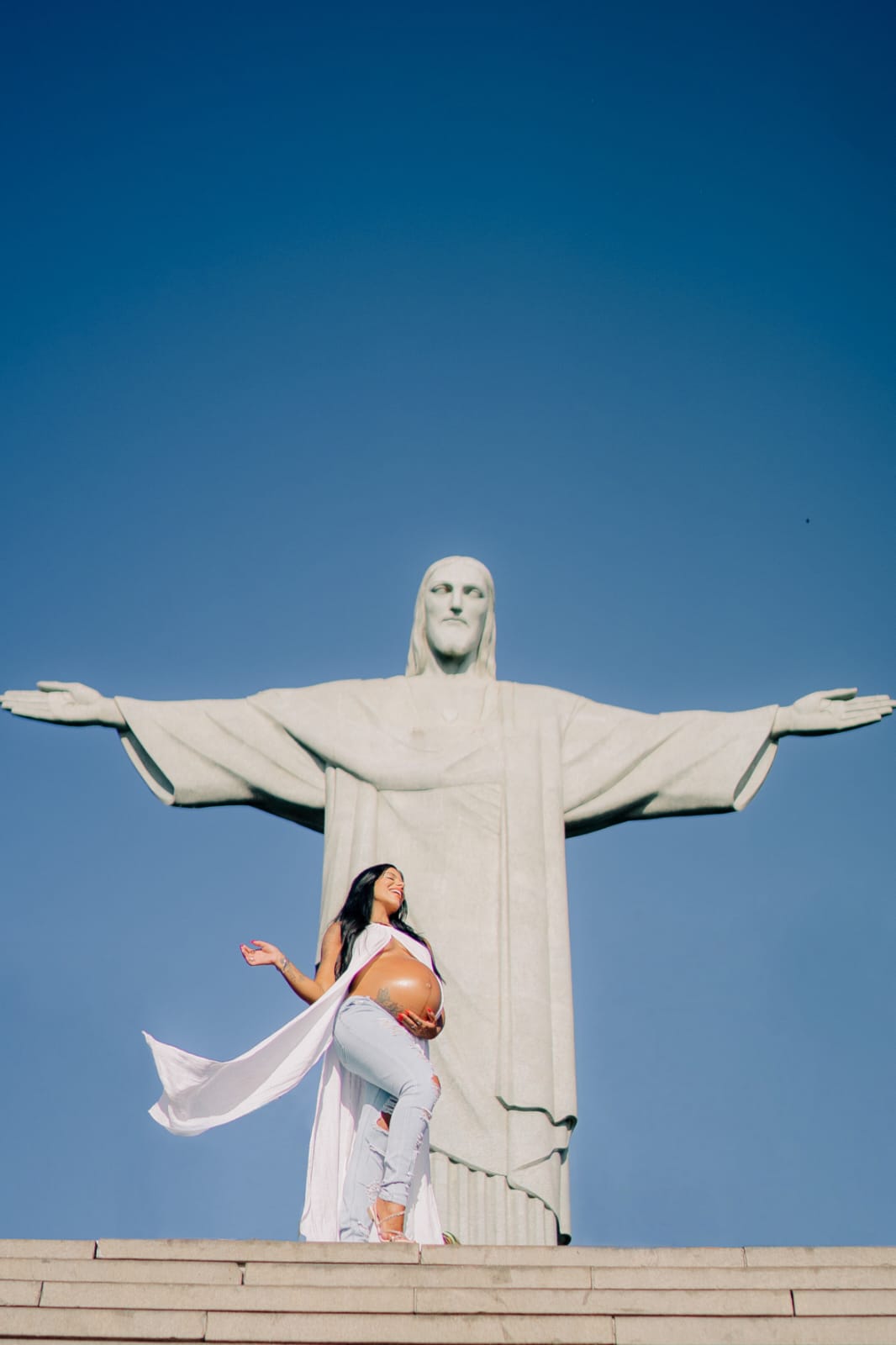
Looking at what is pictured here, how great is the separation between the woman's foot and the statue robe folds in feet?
6.16

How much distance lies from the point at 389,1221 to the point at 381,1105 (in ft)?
2.00

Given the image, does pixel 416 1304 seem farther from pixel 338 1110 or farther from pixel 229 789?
pixel 229 789

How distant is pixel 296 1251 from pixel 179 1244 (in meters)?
0.46

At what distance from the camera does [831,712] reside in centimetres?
1188

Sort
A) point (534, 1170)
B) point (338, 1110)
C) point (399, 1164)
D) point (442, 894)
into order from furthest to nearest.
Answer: point (442, 894) < point (534, 1170) < point (338, 1110) < point (399, 1164)

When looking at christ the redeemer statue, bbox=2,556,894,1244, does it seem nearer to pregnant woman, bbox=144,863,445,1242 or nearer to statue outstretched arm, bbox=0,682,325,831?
statue outstretched arm, bbox=0,682,325,831

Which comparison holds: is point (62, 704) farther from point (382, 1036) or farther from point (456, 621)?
point (382, 1036)

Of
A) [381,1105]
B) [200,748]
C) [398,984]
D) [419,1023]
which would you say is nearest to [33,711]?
[200,748]

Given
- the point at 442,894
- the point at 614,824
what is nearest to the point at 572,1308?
the point at 442,894

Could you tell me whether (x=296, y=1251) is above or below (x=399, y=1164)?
below

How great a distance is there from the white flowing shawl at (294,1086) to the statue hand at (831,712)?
3929mm

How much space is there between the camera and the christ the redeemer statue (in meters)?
11.0

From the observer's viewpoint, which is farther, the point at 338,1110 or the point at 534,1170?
the point at 534,1170

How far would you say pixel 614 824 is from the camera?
1219cm
